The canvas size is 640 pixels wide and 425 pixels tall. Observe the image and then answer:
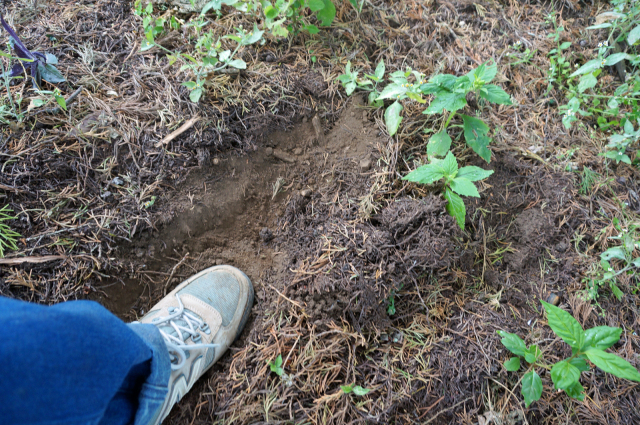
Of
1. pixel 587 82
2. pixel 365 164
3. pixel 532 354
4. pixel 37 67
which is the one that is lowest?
pixel 532 354

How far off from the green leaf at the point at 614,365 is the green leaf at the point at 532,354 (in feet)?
0.71

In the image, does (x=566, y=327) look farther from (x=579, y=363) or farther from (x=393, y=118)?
(x=393, y=118)

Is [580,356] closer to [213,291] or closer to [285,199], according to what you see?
[285,199]

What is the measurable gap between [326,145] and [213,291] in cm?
112

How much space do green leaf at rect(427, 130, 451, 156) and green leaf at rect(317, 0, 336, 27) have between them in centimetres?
102

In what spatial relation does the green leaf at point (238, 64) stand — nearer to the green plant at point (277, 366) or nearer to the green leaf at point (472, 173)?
the green leaf at point (472, 173)

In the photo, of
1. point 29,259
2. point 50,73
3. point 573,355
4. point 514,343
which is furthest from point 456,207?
point 50,73

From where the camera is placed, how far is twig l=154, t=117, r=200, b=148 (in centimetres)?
196

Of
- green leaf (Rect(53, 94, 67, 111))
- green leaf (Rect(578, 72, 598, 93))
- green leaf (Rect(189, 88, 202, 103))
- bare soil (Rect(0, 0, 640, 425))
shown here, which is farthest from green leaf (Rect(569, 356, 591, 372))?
green leaf (Rect(53, 94, 67, 111))

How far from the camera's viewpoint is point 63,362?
1008mm

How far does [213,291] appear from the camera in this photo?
1.88 meters

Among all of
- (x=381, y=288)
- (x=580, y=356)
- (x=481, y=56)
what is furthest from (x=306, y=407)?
(x=481, y=56)

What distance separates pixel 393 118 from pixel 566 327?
4.48 feet

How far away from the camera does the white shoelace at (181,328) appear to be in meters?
1.62
